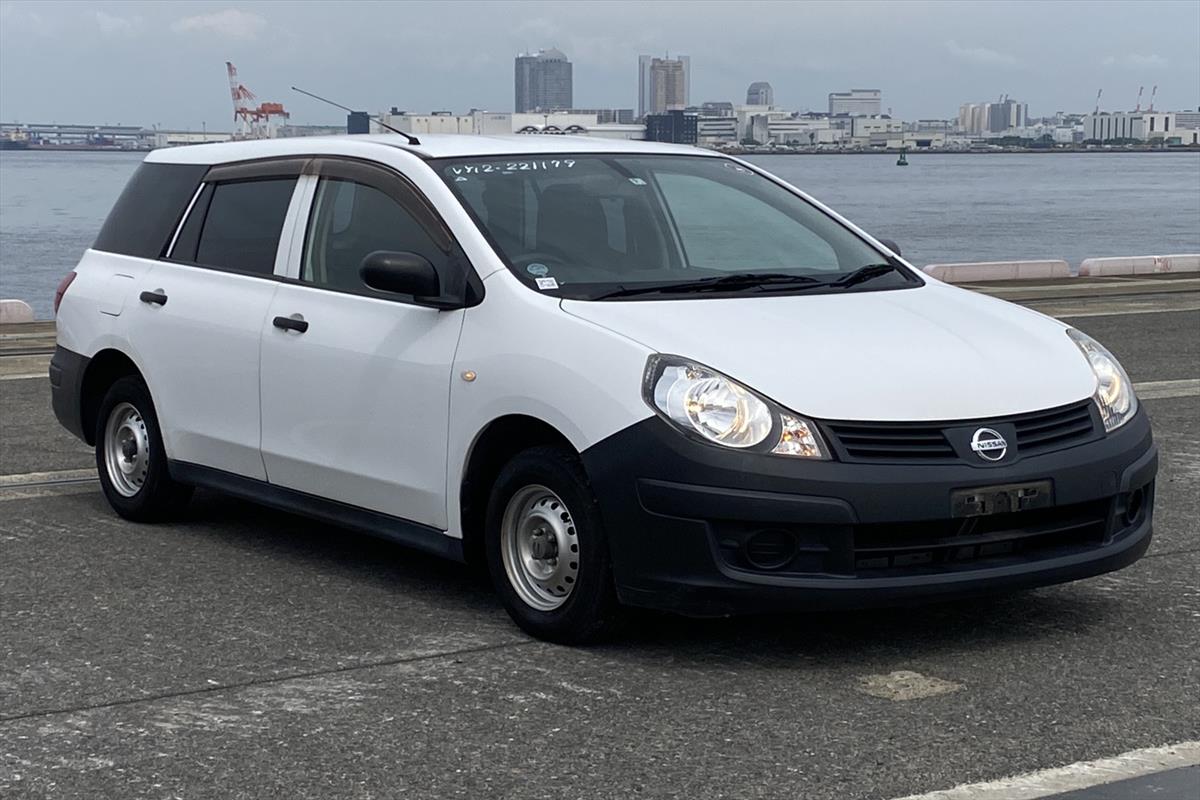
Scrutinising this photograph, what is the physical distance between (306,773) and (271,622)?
5.12ft

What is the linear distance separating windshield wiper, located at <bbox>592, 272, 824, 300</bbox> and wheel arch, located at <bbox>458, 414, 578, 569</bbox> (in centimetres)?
45

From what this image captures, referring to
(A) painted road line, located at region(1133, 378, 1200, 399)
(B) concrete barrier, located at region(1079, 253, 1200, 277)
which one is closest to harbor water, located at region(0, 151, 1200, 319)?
(B) concrete barrier, located at region(1079, 253, 1200, 277)

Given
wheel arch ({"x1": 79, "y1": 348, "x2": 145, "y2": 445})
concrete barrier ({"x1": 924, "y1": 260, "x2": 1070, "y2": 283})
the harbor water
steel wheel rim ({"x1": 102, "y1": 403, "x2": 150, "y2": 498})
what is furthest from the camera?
the harbor water

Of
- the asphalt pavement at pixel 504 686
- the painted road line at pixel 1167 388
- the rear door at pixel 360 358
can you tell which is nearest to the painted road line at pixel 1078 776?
the asphalt pavement at pixel 504 686

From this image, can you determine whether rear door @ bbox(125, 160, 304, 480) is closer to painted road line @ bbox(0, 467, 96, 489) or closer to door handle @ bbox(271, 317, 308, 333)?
door handle @ bbox(271, 317, 308, 333)

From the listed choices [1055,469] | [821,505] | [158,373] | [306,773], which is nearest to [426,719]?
[306,773]

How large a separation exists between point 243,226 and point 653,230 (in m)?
1.71

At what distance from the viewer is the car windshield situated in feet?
18.8

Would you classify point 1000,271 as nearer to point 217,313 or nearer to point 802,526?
point 217,313

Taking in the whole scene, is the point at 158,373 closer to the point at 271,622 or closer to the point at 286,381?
the point at 286,381

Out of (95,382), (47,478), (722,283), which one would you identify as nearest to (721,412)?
(722,283)

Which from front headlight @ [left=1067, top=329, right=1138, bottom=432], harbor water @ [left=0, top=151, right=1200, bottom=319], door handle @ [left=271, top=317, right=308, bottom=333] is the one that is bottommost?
harbor water @ [left=0, top=151, right=1200, bottom=319]

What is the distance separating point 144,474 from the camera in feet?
23.8

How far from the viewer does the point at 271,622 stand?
5695 millimetres
